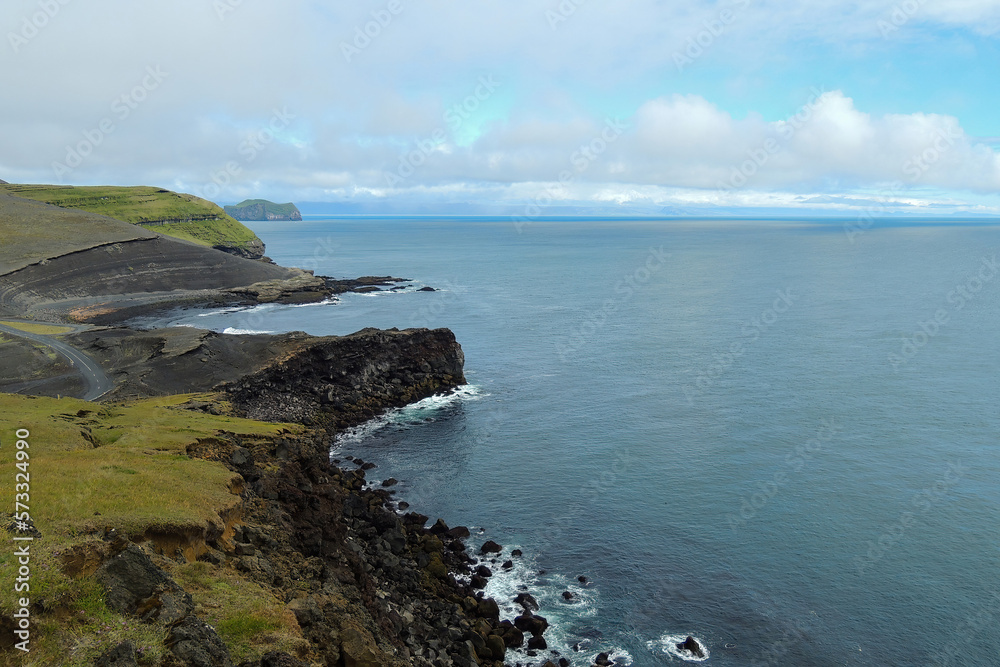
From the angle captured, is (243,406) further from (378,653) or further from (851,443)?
(851,443)

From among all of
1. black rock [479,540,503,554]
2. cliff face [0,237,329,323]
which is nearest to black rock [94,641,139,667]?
black rock [479,540,503,554]

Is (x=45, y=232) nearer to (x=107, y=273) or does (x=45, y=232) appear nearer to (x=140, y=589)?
(x=107, y=273)

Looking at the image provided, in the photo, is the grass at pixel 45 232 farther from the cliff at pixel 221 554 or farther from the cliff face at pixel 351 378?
the cliff at pixel 221 554

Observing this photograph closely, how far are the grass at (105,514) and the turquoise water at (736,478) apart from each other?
1756 centimetres

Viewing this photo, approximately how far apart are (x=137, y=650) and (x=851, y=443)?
56.6 metres

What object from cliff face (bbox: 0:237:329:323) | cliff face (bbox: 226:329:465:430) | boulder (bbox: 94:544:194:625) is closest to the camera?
boulder (bbox: 94:544:194:625)

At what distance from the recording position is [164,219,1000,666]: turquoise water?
34.2m

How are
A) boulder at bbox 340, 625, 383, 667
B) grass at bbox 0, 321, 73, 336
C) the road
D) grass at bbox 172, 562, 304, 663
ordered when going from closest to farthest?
grass at bbox 172, 562, 304, 663 < boulder at bbox 340, 625, 383, 667 < the road < grass at bbox 0, 321, 73, 336

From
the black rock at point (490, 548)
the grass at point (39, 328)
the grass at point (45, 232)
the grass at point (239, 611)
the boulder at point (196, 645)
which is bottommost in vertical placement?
the black rock at point (490, 548)

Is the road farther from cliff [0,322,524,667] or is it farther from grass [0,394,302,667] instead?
grass [0,394,302,667]

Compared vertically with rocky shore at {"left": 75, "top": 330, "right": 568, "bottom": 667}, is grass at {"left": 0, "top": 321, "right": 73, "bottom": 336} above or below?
above

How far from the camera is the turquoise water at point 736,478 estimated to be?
3416 centimetres

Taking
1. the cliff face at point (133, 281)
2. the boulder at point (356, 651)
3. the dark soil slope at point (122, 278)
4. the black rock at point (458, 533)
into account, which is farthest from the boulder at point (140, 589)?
the cliff face at point (133, 281)

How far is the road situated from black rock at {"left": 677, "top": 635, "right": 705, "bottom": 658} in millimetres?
57164
